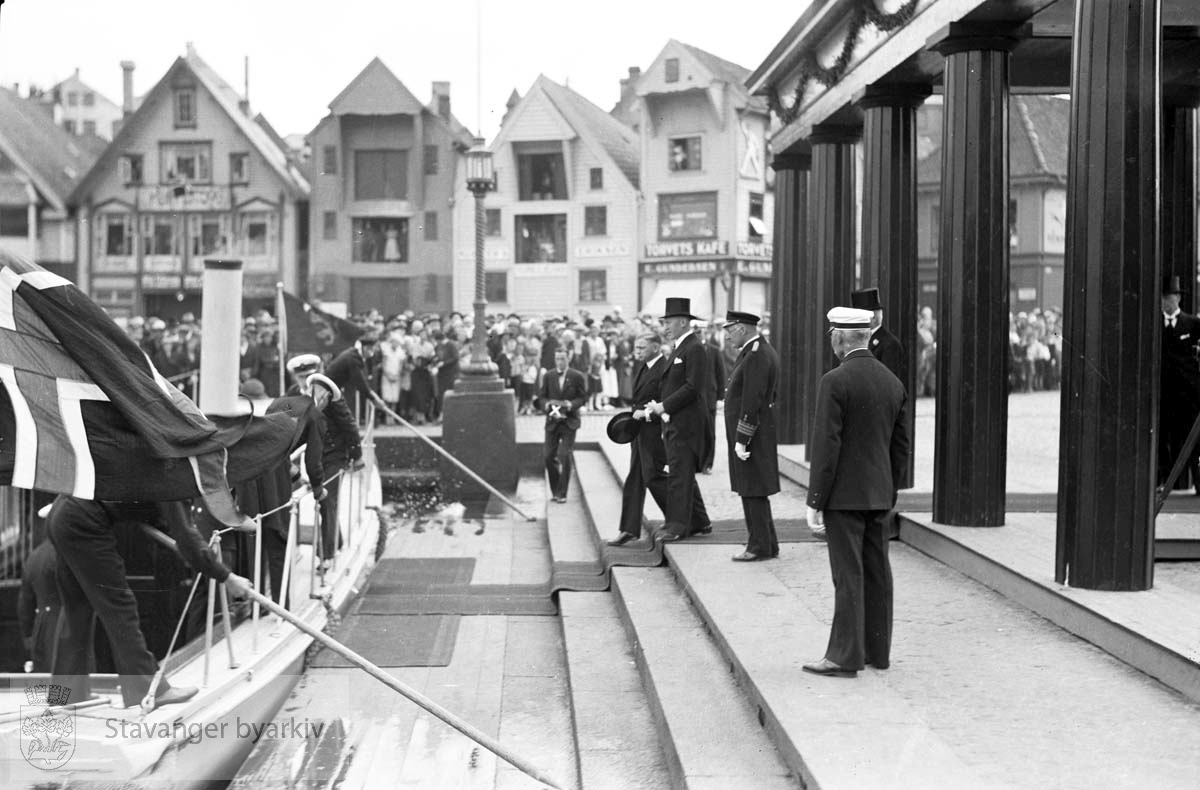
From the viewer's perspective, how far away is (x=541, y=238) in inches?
1986

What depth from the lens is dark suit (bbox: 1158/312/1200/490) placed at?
11.1m

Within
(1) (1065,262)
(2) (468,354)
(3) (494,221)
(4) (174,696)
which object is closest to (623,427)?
(1) (1065,262)

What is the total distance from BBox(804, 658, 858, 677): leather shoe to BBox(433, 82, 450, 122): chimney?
50.4 meters

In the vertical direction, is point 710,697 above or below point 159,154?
below

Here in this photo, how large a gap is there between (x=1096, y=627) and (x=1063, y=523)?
2.67 ft

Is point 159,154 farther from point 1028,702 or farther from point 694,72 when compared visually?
point 1028,702

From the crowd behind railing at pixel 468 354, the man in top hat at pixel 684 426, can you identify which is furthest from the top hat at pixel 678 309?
the crowd behind railing at pixel 468 354

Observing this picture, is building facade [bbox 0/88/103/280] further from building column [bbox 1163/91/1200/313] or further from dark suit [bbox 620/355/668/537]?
building column [bbox 1163/91/1200/313]

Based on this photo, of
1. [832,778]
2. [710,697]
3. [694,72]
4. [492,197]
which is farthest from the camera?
[492,197]

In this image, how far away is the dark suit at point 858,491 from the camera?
6.63 meters

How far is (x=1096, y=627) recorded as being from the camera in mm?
7008

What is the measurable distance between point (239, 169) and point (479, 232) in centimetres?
3530

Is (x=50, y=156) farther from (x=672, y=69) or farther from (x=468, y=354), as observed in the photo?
(x=468, y=354)

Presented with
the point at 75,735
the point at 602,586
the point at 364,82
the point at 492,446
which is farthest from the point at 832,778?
the point at 364,82
